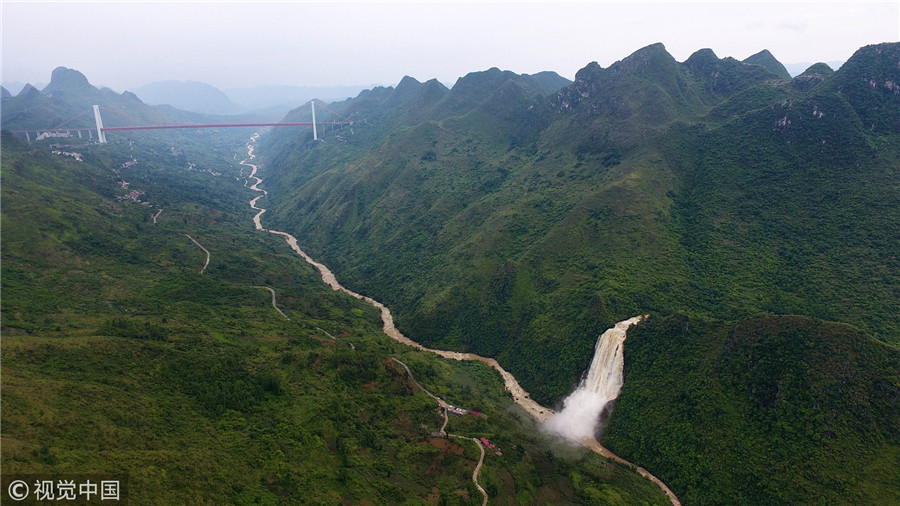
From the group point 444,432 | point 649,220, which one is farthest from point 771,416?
point 649,220

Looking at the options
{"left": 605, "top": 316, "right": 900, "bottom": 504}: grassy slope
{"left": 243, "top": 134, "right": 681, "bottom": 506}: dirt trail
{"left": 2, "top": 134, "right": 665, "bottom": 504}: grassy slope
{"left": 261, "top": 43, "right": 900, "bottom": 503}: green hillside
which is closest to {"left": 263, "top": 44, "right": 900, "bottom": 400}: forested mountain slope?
{"left": 261, "top": 43, "right": 900, "bottom": 503}: green hillside

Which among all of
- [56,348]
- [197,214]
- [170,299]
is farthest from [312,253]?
[56,348]

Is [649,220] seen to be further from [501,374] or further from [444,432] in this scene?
[444,432]

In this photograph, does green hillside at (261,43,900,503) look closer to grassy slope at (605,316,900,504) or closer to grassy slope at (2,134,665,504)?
grassy slope at (605,316,900,504)

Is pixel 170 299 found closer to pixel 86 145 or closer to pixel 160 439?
pixel 160 439

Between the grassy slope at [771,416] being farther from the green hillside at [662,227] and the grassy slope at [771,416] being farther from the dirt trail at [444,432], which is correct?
the dirt trail at [444,432]

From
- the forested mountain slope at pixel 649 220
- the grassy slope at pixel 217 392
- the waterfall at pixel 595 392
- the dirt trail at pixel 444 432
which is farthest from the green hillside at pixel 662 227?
the dirt trail at pixel 444 432
